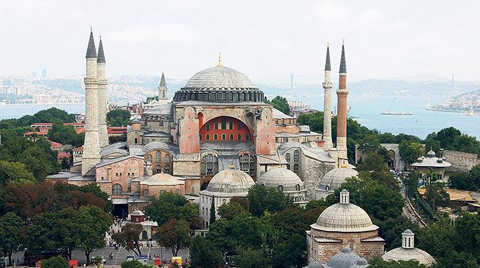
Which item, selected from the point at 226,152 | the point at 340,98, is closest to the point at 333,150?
the point at 340,98

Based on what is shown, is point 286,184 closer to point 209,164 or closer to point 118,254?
point 209,164

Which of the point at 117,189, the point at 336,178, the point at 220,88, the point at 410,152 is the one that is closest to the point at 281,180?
the point at 336,178

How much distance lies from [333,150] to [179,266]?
19.3 meters

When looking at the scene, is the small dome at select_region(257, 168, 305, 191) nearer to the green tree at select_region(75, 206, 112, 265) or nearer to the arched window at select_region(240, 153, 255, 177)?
the arched window at select_region(240, 153, 255, 177)

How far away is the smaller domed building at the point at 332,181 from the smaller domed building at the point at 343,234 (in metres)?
9.80

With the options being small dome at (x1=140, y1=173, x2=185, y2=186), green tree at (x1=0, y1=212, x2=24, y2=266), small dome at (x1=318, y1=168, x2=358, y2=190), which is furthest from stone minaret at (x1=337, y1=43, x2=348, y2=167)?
green tree at (x1=0, y1=212, x2=24, y2=266)

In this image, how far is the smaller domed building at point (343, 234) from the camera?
32906mm

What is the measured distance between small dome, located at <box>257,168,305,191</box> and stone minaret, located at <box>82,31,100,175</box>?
9031 mm

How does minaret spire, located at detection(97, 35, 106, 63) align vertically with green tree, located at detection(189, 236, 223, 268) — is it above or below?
above

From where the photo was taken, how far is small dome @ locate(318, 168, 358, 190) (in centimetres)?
4394

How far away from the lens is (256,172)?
49.3 metres

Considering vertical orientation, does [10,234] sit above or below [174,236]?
above

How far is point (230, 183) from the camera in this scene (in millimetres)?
43500

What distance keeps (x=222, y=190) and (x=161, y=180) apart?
3704 millimetres
